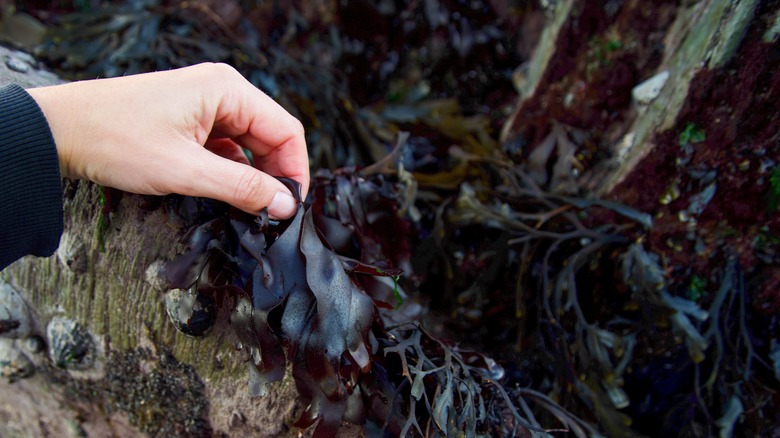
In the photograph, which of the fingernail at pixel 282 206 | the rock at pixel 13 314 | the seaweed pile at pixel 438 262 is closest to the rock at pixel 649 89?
the seaweed pile at pixel 438 262

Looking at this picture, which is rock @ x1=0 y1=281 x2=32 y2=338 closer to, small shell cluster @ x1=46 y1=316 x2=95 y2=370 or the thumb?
small shell cluster @ x1=46 y1=316 x2=95 y2=370

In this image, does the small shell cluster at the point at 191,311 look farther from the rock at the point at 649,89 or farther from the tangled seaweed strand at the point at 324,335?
the rock at the point at 649,89

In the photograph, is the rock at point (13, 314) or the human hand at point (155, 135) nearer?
the human hand at point (155, 135)

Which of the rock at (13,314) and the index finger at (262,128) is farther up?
the index finger at (262,128)

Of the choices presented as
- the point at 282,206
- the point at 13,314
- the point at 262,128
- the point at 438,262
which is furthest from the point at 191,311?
the point at 438,262

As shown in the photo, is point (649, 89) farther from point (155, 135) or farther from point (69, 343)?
point (69, 343)

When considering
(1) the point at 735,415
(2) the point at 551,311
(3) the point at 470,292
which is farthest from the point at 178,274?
(1) the point at 735,415

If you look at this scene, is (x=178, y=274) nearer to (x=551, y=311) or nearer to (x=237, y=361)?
(x=237, y=361)

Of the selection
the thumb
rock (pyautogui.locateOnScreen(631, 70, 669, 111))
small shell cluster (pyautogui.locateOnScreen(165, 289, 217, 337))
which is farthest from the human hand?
rock (pyautogui.locateOnScreen(631, 70, 669, 111))
